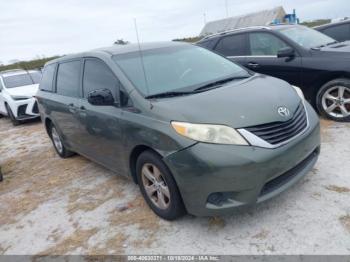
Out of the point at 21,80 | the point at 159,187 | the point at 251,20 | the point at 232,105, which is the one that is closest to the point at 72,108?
the point at 159,187

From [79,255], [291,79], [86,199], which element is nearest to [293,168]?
[79,255]

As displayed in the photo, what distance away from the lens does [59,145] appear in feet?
20.3

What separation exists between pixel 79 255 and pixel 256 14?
46.7 m

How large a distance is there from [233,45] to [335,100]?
7.61ft

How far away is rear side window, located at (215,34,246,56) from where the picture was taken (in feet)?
22.4

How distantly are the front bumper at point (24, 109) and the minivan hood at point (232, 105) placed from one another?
7571 millimetres

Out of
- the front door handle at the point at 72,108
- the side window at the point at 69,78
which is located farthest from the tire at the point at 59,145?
the front door handle at the point at 72,108

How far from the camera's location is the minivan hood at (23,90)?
10.0 meters

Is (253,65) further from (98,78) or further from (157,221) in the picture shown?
(157,221)

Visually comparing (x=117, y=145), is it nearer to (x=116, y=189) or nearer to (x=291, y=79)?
(x=116, y=189)

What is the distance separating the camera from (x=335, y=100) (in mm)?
5555

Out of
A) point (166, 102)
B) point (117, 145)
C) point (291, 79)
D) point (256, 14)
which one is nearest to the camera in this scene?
point (166, 102)

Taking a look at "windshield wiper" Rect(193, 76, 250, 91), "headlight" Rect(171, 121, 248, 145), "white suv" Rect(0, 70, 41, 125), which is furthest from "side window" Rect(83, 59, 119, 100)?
"white suv" Rect(0, 70, 41, 125)

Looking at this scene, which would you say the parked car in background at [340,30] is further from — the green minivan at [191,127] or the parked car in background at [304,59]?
the green minivan at [191,127]
